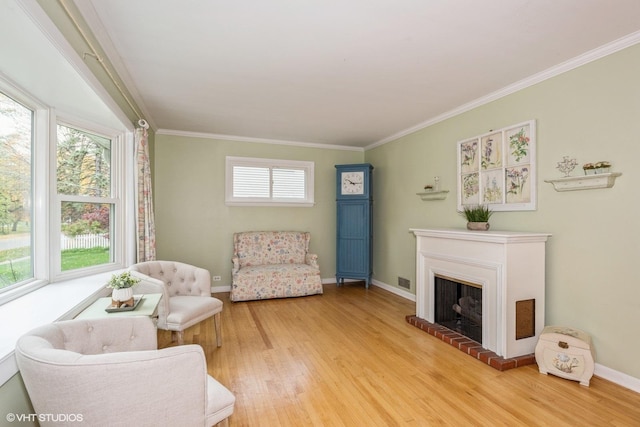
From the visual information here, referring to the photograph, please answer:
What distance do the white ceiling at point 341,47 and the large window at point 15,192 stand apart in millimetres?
776

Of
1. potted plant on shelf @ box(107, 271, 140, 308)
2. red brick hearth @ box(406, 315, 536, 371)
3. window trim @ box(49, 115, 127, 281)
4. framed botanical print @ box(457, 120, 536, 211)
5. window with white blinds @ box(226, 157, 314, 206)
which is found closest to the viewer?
potted plant on shelf @ box(107, 271, 140, 308)

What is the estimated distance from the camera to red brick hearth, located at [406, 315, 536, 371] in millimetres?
2518

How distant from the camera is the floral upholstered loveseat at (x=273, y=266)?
450 cm

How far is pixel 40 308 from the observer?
1787mm

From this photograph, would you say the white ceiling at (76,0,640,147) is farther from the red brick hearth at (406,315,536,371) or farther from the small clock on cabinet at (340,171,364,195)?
the red brick hearth at (406,315,536,371)

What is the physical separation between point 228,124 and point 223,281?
250 cm

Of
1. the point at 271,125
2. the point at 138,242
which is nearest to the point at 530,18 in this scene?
the point at 271,125

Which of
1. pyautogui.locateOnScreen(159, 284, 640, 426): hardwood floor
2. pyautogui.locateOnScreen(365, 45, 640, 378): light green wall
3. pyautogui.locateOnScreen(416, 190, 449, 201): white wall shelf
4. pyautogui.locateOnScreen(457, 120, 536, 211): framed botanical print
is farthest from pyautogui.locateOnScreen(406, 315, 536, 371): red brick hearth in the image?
pyautogui.locateOnScreen(416, 190, 449, 201): white wall shelf

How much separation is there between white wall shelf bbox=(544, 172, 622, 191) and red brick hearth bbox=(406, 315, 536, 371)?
1.48 m

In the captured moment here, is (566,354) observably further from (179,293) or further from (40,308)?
(40,308)

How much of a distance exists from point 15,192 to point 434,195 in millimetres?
4122

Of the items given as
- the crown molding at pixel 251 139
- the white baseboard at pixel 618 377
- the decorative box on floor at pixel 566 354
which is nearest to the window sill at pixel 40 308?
the crown molding at pixel 251 139

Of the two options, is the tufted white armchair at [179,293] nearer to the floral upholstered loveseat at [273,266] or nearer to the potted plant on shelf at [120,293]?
the potted plant on shelf at [120,293]

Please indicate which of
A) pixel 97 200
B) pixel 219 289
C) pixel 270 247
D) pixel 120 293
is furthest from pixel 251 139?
pixel 120 293
